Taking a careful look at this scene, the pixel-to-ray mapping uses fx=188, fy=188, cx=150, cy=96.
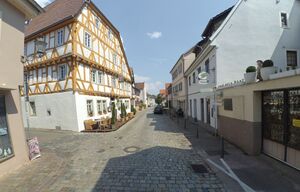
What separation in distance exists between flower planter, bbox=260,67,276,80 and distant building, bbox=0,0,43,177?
341 inches

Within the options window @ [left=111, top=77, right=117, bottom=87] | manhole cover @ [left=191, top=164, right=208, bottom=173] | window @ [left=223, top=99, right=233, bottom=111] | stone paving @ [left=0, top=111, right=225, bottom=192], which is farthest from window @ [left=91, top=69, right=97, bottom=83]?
manhole cover @ [left=191, top=164, right=208, bottom=173]

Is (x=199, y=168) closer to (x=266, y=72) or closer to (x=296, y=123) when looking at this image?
(x=296, y=123)

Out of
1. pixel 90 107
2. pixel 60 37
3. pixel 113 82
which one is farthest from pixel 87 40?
pixel 113 82

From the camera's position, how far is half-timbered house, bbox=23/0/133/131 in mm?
14711

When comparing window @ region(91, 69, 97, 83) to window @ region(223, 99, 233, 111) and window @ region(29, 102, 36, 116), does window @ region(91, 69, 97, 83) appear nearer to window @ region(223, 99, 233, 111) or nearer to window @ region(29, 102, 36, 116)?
window @ region(29, 102, 36, 116)

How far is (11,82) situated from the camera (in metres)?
6.84

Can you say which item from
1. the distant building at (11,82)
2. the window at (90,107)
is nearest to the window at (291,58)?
the distant building at (11,82)

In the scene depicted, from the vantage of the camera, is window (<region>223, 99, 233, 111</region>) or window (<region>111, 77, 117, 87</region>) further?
window (<region>111, 77, 117, 87</region>)

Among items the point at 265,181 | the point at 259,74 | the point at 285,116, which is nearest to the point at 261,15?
the point at 259,74

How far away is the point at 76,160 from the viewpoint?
24.9ft

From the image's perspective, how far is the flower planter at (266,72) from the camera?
6.31 m

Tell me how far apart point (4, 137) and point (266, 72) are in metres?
9.14

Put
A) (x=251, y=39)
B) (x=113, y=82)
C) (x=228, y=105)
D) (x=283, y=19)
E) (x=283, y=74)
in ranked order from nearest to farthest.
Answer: (x=283, y=74) < (x=228, y=105) < (x=251, y=39) < (x=283, y=19) < (x=113, y=82)

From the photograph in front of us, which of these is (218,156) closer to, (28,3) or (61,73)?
(28,3)
